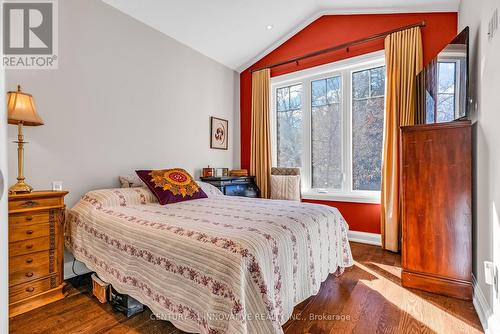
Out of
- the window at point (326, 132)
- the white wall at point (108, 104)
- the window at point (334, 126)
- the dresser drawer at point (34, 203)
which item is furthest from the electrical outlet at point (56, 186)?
the window at point (326, 132)

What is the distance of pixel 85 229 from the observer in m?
2.09

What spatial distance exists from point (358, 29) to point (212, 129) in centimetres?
250

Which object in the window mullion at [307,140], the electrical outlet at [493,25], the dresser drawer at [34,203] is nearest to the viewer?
the electrical outlet at [493,25]

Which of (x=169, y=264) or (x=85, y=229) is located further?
(x=85, y=229)

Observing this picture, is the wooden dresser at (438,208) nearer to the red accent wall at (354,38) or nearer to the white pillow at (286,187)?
the red accent wall at (354,38)

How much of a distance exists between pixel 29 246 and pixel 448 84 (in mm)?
3685

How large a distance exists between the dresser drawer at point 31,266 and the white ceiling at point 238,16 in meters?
2.60

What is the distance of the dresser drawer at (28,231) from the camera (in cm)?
179

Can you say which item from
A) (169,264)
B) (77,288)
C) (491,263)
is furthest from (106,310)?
(491,263)

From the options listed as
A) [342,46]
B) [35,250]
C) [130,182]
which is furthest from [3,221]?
[342,46]

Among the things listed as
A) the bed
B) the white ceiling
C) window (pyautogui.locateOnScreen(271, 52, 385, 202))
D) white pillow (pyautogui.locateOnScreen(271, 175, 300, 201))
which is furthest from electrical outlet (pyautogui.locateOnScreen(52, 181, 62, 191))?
window (pyautogui.locateOnScreen(271, 52, 385, 202))

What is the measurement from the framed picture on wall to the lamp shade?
2.33 metres

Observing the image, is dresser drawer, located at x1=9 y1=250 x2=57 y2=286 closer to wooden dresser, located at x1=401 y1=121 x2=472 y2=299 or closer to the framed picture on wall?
the framed picture on wall

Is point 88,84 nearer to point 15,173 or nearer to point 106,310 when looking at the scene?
point 15,173
